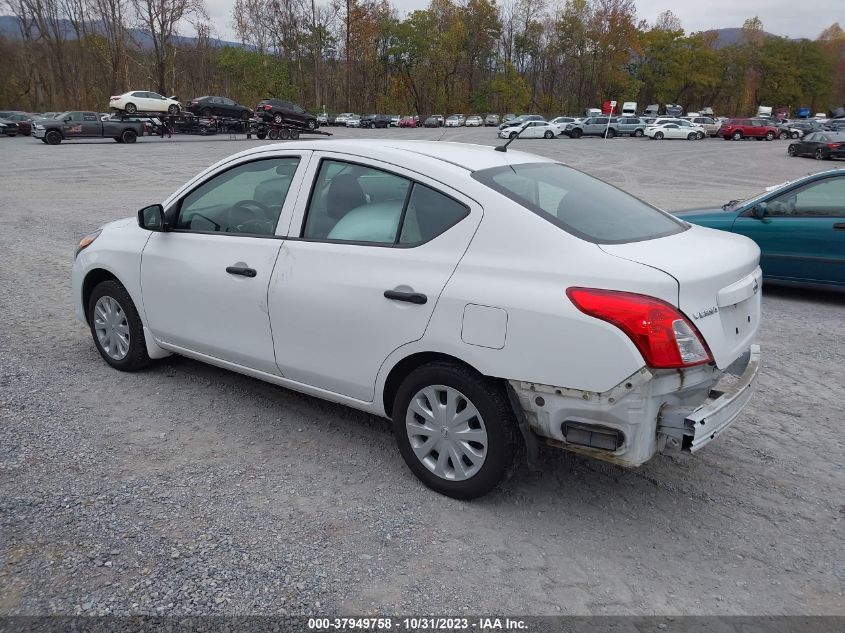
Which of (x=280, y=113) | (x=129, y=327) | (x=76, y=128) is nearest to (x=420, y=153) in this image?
(x=129, y=327)

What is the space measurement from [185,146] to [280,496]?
3284cm

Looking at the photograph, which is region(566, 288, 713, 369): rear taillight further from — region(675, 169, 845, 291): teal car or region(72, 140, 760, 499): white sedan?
region(675, 169, 845, 291): teal car

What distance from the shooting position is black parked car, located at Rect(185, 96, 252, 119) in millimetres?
42344

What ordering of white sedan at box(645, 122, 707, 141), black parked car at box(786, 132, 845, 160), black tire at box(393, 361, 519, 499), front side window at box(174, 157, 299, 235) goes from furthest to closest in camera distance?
white sedan at box(645, 122, 707, 141), black parked car at box(786, 132, 845, 160), front side window at box(174, 157, 299, 235), black tire at box(393, 361, 519, 499)

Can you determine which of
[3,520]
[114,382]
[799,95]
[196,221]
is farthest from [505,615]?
[799,95]

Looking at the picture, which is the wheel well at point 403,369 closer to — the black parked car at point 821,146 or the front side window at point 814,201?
the front side window at point 814,201

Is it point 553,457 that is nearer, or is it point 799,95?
point 553,457

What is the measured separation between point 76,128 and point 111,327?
34.8 meters

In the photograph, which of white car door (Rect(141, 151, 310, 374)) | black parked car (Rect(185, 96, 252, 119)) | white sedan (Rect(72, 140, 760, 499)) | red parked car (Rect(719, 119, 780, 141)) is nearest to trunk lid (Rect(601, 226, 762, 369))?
white sedan (Rect(72, 140, 760, 499))

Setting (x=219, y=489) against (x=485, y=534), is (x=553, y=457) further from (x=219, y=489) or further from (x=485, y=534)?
(x=219, y=489)

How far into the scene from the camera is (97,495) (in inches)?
130

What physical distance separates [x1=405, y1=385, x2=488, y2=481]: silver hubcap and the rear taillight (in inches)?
29.6

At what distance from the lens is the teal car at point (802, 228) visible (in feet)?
23.0

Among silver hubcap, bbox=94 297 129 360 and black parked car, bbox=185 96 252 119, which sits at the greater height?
black parked car, bbox=185 96 252 119
